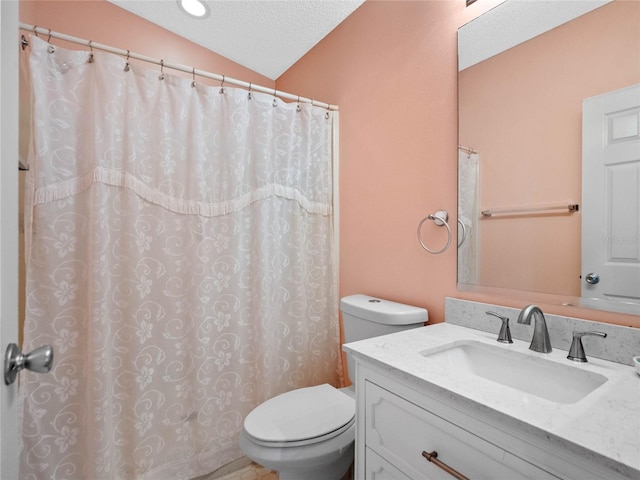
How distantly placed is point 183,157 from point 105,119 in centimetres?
32

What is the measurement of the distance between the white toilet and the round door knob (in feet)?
1.90

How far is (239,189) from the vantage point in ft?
5.35

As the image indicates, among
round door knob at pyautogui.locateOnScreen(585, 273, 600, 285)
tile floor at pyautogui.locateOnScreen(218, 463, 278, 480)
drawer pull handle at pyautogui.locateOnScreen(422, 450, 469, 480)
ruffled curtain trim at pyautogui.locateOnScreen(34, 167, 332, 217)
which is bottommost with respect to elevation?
tile floor at pyautogui.locateOnScreen(218, 463, 278, 480)

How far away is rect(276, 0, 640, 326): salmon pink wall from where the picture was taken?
53.4 inches

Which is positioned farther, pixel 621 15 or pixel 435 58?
pixel 435 58

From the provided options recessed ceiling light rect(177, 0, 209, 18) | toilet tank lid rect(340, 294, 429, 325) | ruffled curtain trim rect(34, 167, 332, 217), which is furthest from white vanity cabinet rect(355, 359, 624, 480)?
recessed ceiling light rect(177, 0, 209, 18)

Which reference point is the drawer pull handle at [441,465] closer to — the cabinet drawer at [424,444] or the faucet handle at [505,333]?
the cabinet drawer at [424,444]

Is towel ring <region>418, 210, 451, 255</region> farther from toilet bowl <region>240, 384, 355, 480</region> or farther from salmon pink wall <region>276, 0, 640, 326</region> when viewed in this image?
toilet bowl <region>240, 384, 355, 480</region>

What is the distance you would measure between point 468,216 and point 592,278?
1.45 ft

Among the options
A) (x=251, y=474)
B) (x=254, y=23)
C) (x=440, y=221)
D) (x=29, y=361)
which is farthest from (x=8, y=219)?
(x=254, y=23)

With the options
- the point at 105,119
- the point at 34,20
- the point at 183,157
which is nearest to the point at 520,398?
the point at 183,157

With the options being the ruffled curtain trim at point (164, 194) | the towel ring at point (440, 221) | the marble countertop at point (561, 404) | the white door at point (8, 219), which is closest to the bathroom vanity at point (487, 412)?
the marble countertop at point (561, 404)

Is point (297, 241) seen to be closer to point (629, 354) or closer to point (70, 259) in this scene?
point (70, 259)

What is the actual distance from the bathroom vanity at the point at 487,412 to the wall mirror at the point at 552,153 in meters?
0.24
